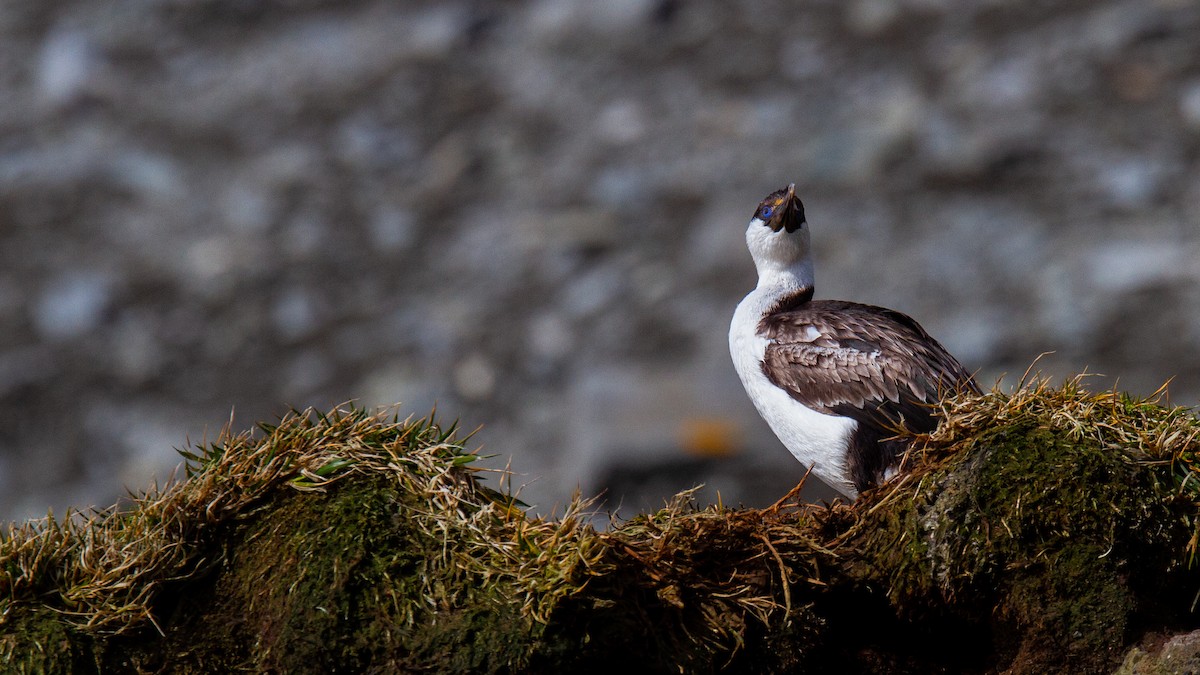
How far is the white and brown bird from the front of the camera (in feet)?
22.9

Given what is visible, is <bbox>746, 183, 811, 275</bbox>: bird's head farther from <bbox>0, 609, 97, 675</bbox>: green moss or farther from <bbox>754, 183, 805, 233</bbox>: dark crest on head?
<bbox>0, 609, 97, 675</bbox>: green moss

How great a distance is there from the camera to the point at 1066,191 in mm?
14148

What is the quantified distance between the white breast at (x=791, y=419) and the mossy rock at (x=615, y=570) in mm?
1981

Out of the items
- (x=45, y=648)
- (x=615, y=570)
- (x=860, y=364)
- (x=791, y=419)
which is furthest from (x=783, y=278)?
(x=45, y=648)

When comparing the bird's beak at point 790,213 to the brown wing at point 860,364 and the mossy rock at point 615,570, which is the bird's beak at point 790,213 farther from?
the mossy rock at point 615,570

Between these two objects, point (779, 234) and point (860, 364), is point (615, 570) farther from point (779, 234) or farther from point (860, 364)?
point (779, 234)

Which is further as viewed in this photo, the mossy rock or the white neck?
the white neck

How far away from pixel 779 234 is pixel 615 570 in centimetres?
429

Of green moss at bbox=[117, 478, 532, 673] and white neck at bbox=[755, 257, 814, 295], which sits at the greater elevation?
white neck at bbox=[755, 257, 814, 295]

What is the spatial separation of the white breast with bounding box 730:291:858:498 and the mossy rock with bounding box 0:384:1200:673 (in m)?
1.98

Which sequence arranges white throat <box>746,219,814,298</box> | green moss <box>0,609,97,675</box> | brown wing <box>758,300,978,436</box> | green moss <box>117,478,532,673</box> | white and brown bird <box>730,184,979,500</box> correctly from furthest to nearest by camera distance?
white throat <box>746,219,814,298</box> < brown wing <box>758,300,978,436</box> < white and brown bird <box>730,184,979,500</box> < green moss <box>0,609,97,675</box> < green moss <box>117,478,532,673</box>

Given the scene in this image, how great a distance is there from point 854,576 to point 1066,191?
1041cm

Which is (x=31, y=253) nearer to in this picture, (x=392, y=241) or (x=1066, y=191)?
(x=392, y=241)

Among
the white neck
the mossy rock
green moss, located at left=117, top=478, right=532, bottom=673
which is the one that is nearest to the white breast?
the white neck
